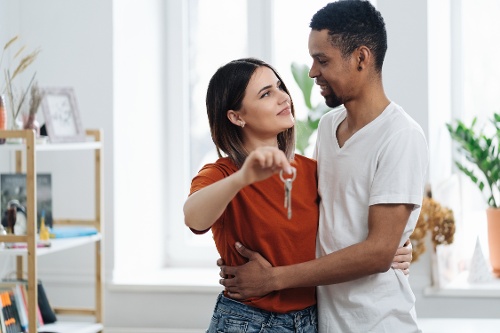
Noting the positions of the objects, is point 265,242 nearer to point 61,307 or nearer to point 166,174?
point 61,307

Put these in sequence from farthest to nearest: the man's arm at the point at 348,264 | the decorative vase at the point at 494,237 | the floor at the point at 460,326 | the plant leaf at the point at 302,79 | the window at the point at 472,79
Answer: the window at the point at 472,79 → the plant leaf at the point at 302,79 → the decorative vase at the point at 494,237 → the floor at the point at 460,326 → the man's arm at the point at 348,264

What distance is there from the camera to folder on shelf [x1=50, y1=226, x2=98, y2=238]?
3.53 metres

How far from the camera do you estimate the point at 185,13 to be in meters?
4.37

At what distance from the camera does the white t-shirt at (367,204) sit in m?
1.89

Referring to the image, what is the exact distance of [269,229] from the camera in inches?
76.3

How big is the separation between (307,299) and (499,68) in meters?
2.54

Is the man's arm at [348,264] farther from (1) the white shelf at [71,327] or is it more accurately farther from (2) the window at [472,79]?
(2) the window at [472,79]

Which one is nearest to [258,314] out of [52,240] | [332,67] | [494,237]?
[332,67]

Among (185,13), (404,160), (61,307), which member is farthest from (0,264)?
(404,160)

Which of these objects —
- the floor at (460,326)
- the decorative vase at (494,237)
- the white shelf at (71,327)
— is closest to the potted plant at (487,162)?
the decorative vase at (494,237)

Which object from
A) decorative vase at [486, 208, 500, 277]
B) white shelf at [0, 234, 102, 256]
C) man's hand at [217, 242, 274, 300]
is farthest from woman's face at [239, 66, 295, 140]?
decorative vase at [486, 208, 500, 277]

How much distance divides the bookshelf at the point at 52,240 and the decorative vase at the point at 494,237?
1.65m

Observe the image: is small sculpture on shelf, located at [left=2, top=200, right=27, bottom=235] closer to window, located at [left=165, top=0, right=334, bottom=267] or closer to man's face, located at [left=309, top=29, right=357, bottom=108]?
window, located at [left=165, top=0, right=334, bottom=267]

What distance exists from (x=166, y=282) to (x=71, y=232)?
0.56 meters
